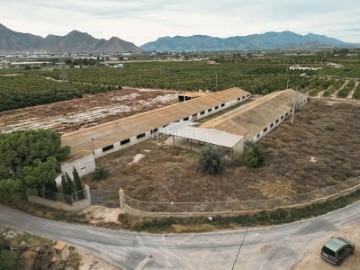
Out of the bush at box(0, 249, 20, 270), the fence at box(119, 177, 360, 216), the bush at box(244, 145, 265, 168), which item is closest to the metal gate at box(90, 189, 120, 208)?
the fence at box(119, 177, 360, 216)

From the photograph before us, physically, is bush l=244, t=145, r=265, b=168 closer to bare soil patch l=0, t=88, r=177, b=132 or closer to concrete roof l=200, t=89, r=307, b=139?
concrete roof l=200, t=89, r=307, b=139

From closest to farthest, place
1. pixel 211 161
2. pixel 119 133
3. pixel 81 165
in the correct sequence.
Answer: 1. pixel 211 161
2. pixel 81 165
3. pixel 119 133

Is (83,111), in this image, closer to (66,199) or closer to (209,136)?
(209,136)

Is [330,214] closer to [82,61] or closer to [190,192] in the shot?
[190,192]

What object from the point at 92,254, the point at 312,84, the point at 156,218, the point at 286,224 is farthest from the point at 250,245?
the point at 312,84

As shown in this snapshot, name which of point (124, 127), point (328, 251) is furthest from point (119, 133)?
point (328, 251)

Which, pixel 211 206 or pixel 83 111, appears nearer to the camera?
pixel 211 206
